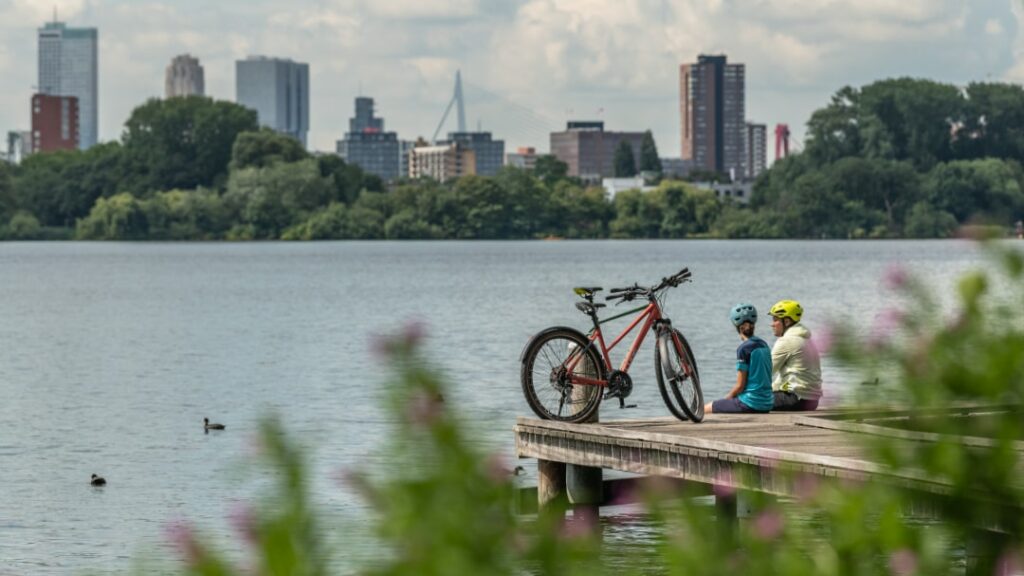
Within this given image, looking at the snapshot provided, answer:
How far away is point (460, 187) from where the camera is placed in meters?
170

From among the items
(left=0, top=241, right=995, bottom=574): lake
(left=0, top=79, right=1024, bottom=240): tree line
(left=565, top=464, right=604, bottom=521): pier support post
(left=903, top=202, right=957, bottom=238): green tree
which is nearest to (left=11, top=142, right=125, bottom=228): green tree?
(left=0, top=79, right=1024, bottom=240): tree line

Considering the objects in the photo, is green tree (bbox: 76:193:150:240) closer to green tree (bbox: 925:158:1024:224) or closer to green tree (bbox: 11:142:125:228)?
green tree (bbox: 11:142:125:228)

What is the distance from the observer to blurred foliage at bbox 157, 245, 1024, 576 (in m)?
2.67

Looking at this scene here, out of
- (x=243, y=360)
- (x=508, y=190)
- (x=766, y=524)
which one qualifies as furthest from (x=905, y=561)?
(x=508, y=190)

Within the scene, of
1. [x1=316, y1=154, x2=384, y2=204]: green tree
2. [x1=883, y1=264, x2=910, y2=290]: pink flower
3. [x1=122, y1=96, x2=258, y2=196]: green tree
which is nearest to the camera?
[x1=883, y1=264, x2=910, y2=290]: pink flower

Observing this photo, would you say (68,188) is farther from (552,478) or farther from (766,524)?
(766,524)

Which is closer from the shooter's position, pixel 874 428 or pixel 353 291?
pixel 874 428

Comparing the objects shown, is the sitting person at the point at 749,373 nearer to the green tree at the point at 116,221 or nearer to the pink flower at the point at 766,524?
the pink flower at the point at 766,524

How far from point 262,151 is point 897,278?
160m

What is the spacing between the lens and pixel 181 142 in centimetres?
18200

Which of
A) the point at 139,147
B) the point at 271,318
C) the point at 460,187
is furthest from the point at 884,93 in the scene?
the point at 271,318

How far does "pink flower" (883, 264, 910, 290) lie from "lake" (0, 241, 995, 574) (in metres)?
A: 0.10

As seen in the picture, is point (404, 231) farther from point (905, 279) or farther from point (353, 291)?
point (905, 279)

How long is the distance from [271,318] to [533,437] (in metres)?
56.9
